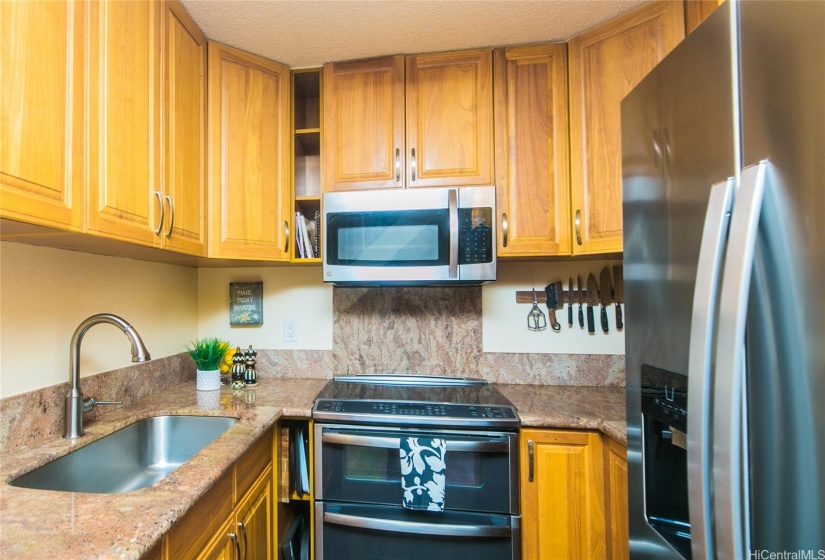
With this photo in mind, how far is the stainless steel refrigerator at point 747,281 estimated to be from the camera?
1.38 ft

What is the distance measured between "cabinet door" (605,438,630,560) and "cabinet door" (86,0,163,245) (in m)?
1.72

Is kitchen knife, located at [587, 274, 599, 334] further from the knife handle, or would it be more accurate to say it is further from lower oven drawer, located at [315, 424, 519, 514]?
lower oven drawer, located at [315, 424, 519, 514]

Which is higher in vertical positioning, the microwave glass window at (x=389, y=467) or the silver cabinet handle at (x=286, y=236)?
the silver cabinet handle at (x=286, y=236)

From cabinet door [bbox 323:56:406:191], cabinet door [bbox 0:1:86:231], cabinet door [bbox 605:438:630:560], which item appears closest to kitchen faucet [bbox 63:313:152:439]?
cabinet door [bbox 0:1:86:231]

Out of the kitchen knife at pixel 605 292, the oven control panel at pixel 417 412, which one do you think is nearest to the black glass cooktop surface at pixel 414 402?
the oven control panel at pixel 417 412

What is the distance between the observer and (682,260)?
1.98 feet

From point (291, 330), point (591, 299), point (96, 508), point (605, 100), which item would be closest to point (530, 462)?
point (591, 299)

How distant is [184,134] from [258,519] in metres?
1.46

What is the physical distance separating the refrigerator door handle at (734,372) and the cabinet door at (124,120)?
1351mm

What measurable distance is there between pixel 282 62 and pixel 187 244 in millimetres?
990

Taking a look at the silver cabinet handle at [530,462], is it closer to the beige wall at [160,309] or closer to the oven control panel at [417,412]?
the oven control panel at [417,412]

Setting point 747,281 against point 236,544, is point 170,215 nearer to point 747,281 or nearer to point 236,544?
point 236,544

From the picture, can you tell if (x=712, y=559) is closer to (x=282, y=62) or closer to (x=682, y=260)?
(x=682, y=260)

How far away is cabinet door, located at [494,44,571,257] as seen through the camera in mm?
1474
